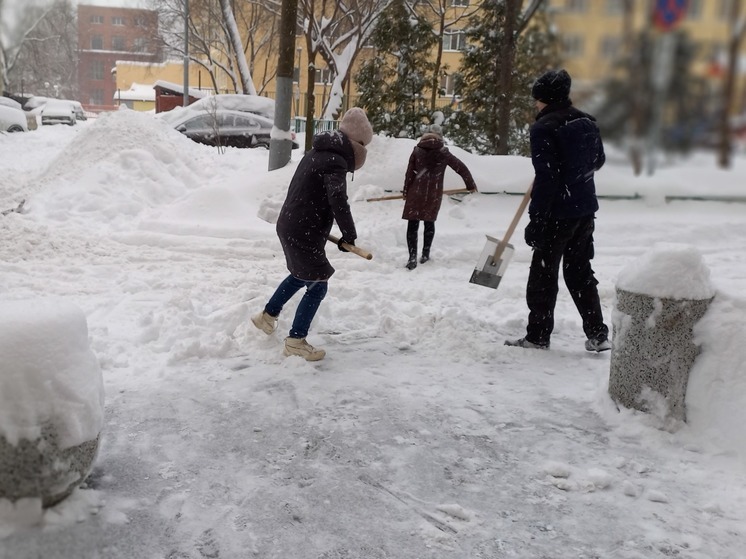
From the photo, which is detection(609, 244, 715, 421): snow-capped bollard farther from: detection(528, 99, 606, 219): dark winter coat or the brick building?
the brick building

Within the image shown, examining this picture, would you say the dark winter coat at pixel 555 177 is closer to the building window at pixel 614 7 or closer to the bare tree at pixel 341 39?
the building window at pixel 614 7

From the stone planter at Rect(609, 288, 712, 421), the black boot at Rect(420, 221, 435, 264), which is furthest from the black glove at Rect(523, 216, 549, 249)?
the black boot at Rect(420, 221, 435, 264)

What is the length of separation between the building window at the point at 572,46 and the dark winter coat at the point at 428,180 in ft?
22.1

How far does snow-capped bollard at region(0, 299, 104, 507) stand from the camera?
2.35 m

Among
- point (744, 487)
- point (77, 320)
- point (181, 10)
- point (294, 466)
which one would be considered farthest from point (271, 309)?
point (181, 10)

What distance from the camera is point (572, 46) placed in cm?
51

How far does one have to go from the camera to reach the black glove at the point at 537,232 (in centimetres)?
429

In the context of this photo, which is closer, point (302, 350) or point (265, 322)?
point (302, 350)

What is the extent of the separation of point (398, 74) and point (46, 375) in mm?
11290

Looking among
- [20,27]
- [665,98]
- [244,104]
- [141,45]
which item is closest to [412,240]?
[665,98]

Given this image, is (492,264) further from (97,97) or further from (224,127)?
(97,97)

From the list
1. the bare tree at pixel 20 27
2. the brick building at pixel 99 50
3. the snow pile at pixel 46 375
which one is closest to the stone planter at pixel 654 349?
the snow pile at pixel 46 375

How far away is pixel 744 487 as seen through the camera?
112 inches

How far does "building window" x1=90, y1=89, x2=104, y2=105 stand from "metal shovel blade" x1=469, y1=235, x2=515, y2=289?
274 ft
